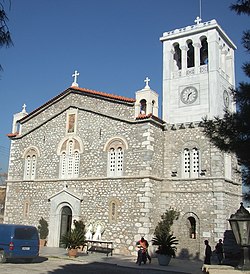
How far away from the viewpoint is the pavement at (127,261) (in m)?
17.3

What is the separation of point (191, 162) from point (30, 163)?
11278 millimetres

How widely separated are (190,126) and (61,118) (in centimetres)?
868

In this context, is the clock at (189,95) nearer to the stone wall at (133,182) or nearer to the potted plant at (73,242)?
the stone wall at (133,182)

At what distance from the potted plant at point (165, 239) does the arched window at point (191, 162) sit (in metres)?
2.33

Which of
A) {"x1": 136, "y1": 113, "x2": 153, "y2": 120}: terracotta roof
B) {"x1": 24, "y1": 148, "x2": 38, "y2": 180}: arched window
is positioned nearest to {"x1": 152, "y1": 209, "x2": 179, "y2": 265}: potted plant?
{"x1": 136, "y1": 113, "x2": 153, "y2": 120}: terracotta roof

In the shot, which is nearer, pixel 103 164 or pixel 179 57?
pixel 103 164

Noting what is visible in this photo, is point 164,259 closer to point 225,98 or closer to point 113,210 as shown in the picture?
point 113,210

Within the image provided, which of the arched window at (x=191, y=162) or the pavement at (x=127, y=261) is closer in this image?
the pavement at (x=127, y=261)

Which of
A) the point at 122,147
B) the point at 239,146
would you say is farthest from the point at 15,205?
the point at 239,146

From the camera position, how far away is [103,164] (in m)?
23.4

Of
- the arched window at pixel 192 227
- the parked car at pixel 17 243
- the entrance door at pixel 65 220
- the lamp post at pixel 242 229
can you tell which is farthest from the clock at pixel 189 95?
the lamp post at pixel 242 229

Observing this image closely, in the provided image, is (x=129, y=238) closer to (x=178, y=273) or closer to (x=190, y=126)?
(x=178, y=273)

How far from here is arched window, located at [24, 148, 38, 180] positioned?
2670 cm

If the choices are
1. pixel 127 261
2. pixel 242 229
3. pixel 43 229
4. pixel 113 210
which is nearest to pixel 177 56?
pixel 113 210
